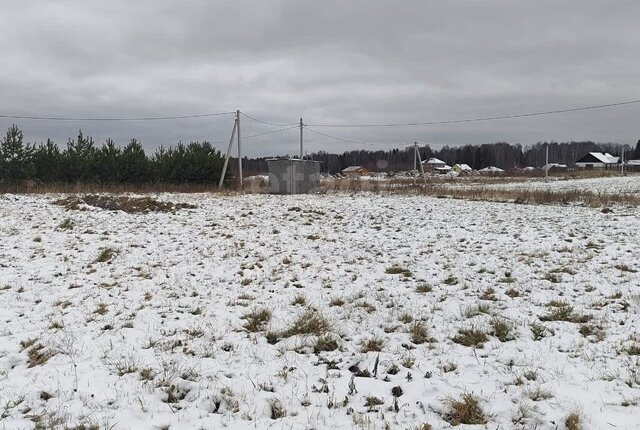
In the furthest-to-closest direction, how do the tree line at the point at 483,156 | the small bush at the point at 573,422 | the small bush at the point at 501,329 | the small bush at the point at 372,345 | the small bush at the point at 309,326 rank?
the tree line at the point at 483,156 < the small bush at the point at 309,326 < the small bush at the point at 501,329 < the small bush at the point at 372,345 < the small bush at the point at 573,422

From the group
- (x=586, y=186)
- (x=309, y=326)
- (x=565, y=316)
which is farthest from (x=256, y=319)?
(x=586, y=186)

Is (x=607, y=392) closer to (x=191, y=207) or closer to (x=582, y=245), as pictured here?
(x=582, y=245)

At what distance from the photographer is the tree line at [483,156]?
13788 centimetres

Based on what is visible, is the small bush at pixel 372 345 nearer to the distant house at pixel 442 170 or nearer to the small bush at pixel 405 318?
the small bush at pixel 405 318

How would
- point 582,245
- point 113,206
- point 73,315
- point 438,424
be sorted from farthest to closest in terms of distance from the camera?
point 113,206
point 582,245
point 73,315
point 438,424

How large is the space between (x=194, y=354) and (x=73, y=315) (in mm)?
2355

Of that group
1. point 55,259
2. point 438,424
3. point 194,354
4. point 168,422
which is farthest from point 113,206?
point 438,424

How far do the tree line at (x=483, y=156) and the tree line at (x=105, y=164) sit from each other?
10256cm

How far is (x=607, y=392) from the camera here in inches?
149

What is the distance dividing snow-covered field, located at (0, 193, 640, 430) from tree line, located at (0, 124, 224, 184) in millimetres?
20633

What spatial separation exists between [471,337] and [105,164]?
30.3 meters

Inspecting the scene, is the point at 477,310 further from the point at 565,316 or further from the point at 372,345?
the point at 372,345

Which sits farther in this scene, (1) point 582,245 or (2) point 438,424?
(1) point 582,245

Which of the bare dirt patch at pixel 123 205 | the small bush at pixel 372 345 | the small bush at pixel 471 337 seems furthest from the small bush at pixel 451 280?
the bare dirt patch at pixel 123 205
